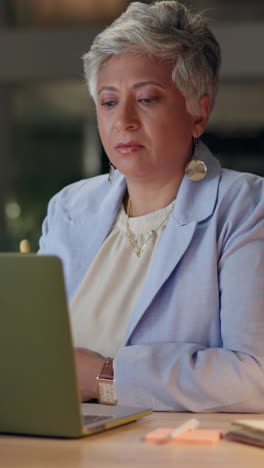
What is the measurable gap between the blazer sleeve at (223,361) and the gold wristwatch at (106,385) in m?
0.03

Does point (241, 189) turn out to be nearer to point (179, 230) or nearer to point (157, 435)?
point (179, 230)

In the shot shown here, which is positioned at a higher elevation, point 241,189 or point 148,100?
point 148,100

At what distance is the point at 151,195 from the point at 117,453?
1.12 metres

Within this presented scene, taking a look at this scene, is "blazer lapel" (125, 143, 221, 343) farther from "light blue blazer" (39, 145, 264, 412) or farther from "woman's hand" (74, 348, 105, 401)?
"woman's hand" (74, 348, 105, 401)

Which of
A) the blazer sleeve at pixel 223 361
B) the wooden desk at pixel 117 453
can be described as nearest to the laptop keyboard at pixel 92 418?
the wooden desk at pixel 117 453

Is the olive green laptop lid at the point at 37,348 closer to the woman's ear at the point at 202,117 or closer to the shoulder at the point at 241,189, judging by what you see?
the shoulder at the point at 241,189

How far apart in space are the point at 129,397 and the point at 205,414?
0.74 feet

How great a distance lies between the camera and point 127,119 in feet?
7.92

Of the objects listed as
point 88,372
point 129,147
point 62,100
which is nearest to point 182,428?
point 88,372

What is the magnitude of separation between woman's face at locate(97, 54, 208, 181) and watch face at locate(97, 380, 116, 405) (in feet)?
1.97

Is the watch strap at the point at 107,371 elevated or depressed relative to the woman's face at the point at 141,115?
depressed

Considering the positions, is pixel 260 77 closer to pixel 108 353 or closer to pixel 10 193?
pixel 10 193

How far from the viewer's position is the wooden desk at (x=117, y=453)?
1469mm

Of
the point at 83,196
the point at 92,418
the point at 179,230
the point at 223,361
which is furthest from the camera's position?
the point at 83,196
